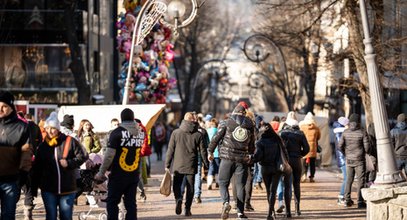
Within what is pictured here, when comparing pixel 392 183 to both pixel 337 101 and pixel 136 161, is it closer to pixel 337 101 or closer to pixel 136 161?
pixel 136 161

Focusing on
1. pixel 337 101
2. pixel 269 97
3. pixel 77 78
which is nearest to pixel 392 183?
pixel 77 78

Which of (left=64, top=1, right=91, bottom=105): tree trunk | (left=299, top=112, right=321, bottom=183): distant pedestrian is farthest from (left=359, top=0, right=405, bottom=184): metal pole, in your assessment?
(left=64, top=1, right=91, bottom=105): tree trunk

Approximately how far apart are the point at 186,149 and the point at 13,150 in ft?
19.6

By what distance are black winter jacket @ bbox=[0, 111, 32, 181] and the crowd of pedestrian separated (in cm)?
1

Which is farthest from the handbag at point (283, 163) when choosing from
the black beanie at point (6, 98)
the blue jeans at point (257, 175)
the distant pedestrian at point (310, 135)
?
the distant pedestrian at point (310, 135)

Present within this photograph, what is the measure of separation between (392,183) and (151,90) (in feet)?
60.4

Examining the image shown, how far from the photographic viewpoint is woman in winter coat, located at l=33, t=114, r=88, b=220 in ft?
41.7

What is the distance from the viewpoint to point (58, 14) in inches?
1710

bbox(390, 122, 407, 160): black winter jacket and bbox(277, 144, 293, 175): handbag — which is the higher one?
bbox(390, 122, 407, 160): black winter jacket

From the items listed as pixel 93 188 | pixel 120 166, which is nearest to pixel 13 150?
pixel 120 166

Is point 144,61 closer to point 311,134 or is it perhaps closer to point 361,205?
point 311,134

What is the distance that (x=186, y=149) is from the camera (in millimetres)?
18297

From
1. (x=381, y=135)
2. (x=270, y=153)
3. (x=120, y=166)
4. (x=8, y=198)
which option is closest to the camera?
(x=8, y=198)

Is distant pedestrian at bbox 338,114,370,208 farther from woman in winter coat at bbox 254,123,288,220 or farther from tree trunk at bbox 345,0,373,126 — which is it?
tree trunk at bbox 345,0,373,126
